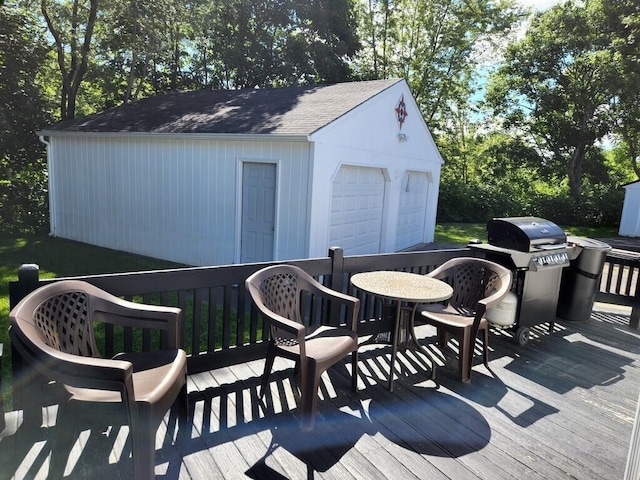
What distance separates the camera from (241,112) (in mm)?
8320

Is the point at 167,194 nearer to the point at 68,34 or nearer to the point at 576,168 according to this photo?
the point at 68,34

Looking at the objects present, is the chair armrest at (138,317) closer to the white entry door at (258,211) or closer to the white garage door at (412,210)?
the white entry door at (258,211)

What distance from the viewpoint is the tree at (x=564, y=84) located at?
59.8ft

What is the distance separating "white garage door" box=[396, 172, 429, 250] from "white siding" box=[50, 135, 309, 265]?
4.07 meters

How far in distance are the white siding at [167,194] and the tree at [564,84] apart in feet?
56.9

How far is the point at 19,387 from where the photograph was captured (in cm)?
228

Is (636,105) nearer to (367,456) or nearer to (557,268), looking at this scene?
(557,268)

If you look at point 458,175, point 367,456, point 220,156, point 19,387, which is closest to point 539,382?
point 367,456

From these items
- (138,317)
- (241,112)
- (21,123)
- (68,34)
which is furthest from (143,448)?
(68,34)

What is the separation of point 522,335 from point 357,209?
4559mm

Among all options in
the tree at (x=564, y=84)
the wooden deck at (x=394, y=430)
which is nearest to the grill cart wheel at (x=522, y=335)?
the wooden deck at (x=394, y=430)

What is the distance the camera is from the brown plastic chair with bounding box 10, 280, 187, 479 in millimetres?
1764

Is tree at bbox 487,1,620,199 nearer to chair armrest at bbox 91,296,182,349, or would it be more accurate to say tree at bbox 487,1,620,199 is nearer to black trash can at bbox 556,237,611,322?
black trash can at bbox 556,237,611,322

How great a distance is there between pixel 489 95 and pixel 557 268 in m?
20.1
